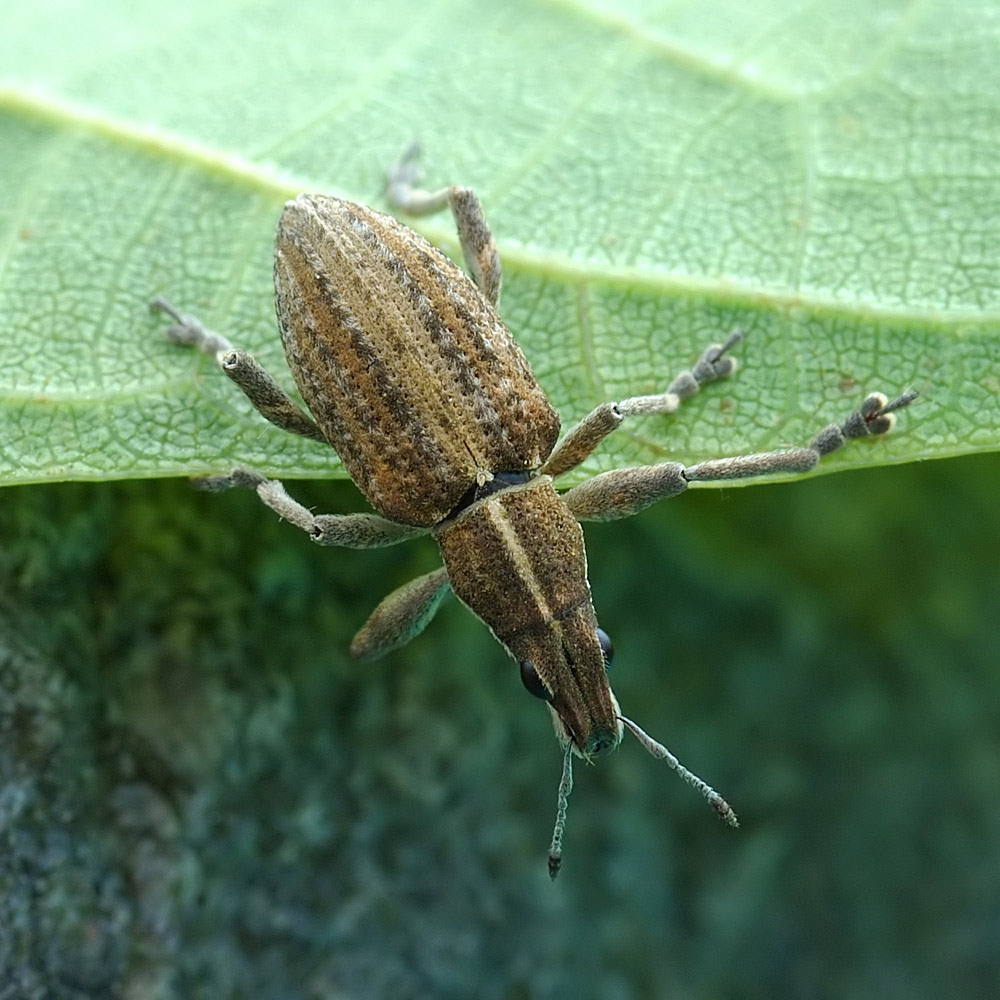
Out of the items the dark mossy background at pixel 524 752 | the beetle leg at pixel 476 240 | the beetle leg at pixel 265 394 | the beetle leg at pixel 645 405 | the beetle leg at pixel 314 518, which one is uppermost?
the beetle leg at pixel 476 240

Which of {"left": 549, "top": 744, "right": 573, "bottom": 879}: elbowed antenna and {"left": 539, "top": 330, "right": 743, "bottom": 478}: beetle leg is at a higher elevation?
{"left": 539, "top": 330, "right": 743, "bottom": 478}: beetle leg

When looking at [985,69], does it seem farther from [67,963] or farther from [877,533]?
[67,963]

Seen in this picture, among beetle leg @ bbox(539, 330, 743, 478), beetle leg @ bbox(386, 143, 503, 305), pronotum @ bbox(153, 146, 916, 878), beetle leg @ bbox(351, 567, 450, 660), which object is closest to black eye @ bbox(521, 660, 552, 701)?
pronotum @ bbox(153, 146, 916, 878)

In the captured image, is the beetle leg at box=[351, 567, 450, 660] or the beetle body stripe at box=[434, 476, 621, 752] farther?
the beetle leg at box=[351, 567, 450, 660]

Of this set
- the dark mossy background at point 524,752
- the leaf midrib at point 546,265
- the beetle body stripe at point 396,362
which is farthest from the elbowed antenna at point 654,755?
the leaf midrib at point 546,265

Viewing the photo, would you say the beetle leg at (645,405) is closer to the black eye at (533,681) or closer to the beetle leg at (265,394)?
the black eye at (533,681)

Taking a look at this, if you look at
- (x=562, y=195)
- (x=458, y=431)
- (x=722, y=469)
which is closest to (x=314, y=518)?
(x=458, y=431)

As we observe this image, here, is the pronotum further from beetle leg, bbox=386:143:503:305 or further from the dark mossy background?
the dark mossy background

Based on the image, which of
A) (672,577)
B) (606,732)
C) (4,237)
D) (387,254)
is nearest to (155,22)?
(4,237)

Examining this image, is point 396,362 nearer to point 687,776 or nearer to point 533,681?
point 533,681
